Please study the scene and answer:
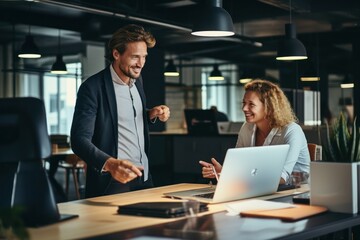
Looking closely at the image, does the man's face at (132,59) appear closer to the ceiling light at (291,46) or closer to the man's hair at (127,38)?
the man's hair at (127,38)

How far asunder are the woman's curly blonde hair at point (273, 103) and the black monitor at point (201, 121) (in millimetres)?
7408

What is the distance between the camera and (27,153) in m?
Result: 2.56

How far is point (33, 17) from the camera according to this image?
12156 millimetres

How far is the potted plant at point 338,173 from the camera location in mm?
2807

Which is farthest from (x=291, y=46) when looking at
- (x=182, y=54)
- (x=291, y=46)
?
(x=182, y=54)

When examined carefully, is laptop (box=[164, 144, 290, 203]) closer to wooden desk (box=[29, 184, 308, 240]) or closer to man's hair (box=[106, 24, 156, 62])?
wooden desk (box=[29, 184, 308, 240])

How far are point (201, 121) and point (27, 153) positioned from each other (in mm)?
9416

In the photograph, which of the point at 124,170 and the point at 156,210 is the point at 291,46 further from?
the point at 156,210

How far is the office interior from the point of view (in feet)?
37.1

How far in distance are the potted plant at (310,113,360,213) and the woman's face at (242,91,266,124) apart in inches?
49.2

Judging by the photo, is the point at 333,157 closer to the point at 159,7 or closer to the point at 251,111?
the point at 251,111

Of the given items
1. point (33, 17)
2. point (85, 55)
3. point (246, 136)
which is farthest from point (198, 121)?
point (246, 136)

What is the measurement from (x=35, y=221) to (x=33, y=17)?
10.2 metres

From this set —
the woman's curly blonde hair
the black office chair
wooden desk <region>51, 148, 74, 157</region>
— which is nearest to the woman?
the woman's curly blonde hair
